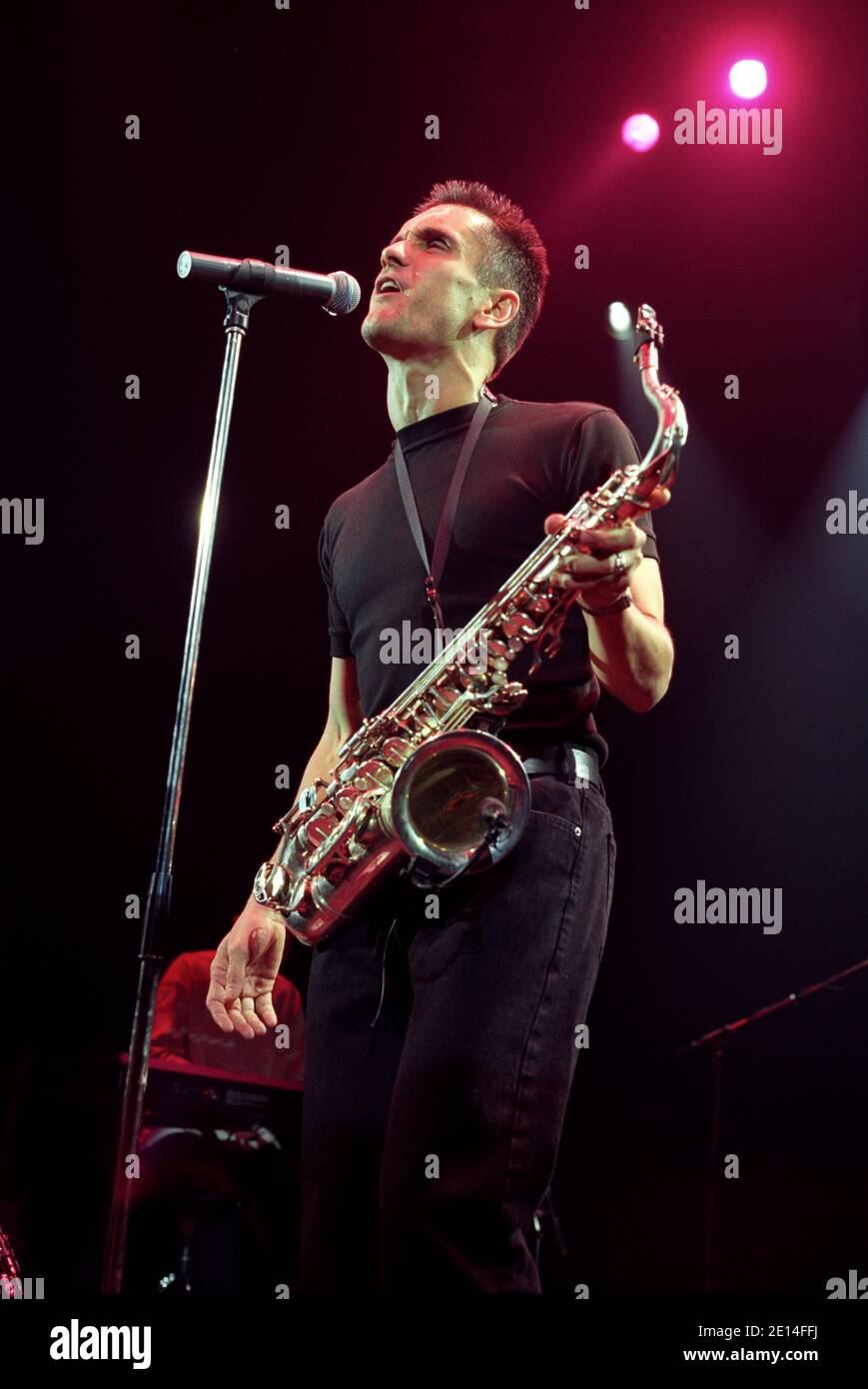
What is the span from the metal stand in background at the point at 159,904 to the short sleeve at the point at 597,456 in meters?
0.84

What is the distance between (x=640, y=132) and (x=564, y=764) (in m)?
4.04

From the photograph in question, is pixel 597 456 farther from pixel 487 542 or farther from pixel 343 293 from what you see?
pixel 343 293

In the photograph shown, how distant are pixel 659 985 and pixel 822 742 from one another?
154cm

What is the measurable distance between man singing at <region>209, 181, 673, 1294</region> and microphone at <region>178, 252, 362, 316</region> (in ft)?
0.59

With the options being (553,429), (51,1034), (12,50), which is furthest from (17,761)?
(553,429)

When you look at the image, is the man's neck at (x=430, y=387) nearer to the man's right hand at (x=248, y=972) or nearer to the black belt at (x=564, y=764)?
the black belt at (x=564, y=764)

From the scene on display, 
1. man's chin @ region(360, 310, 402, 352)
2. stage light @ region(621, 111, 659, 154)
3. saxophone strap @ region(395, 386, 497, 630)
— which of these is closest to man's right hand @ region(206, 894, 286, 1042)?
saxophone strap @ region(395, 386, 497, 630)

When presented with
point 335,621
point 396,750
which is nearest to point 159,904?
point 396,750

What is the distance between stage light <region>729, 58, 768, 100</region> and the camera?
539 centimetres

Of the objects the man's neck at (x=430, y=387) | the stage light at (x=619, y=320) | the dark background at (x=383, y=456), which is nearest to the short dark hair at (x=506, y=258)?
the man's neck at (x=430, y=387)

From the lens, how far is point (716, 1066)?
640cm

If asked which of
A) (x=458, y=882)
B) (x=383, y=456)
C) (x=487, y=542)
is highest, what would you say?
(x=383, y=456)

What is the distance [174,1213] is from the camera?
5.32 m
